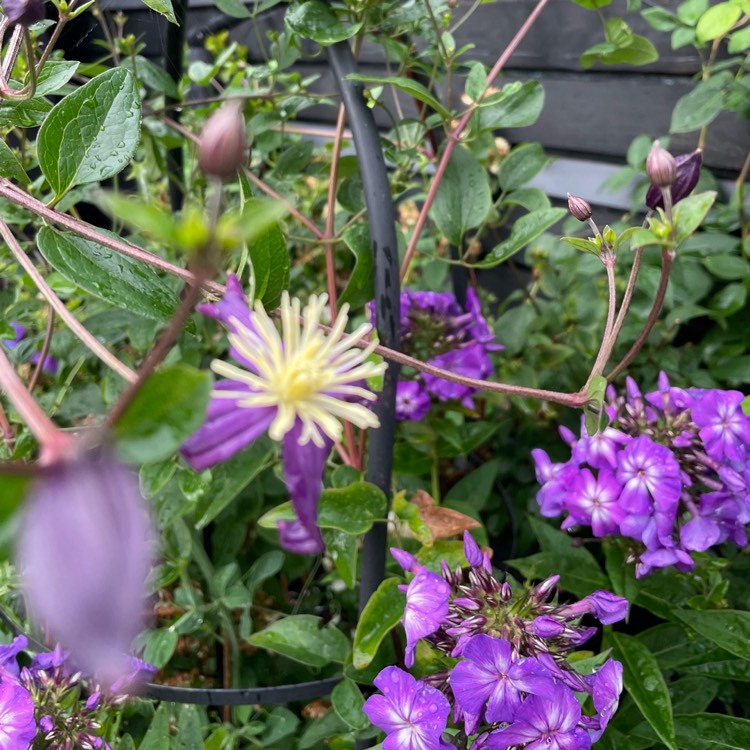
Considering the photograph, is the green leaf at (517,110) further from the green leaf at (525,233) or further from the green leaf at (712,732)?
the green leaf at (712,732)

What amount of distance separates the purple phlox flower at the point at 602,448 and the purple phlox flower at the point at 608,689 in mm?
150

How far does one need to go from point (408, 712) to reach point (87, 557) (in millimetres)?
299

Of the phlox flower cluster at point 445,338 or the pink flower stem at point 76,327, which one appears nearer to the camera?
the pink flower stem at point 76,327

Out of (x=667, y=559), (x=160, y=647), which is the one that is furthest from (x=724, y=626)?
(x=160, y=647)

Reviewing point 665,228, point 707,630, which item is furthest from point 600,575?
point 665,228

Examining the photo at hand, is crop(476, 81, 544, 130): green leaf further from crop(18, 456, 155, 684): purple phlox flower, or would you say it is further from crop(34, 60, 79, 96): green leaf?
crop(18, 456, 155, 684): purple phlox flower

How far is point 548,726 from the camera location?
37 centimetres

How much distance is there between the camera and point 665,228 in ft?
1.04

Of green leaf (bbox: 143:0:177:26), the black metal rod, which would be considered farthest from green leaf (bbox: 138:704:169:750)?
green leaf (bbox: 143:0:177:26)

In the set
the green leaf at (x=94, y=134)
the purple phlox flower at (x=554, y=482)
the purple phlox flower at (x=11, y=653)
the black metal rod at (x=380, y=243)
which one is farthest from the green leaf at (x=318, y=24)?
the purple phlox flower at (x=11, y=653)

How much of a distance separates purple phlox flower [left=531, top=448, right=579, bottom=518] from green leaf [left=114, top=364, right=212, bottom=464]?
1.33ft

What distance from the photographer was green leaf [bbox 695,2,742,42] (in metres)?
0.71

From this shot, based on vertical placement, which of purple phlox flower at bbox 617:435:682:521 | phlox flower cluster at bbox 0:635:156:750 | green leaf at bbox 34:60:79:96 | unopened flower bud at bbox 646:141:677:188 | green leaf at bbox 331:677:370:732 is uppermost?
green leaf at bbox 34:60:79:96

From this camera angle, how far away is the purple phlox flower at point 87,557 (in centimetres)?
15
